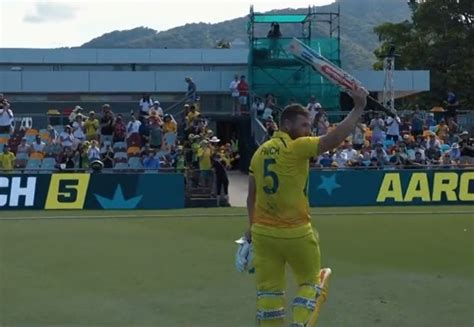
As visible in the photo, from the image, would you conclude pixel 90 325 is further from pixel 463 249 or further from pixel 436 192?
pixel 436 192

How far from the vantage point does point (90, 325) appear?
873cm

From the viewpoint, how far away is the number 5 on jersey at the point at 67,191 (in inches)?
874

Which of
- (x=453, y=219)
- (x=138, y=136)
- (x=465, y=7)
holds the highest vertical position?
(x=465, y=7)

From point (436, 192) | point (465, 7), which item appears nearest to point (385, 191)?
point (436, 192)

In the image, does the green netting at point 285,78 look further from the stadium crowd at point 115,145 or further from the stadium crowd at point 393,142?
the stadium crowd at point 115,145

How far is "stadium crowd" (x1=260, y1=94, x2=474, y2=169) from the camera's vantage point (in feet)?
84.1

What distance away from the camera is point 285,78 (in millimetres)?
34531

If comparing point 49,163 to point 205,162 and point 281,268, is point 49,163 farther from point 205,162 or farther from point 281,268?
point 281,268

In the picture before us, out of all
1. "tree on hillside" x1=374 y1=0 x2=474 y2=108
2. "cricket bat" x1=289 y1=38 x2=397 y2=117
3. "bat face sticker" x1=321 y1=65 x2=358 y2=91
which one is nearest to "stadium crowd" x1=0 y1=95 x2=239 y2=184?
"cricket bat" x1=289 y1=38 x2=397 y2=117

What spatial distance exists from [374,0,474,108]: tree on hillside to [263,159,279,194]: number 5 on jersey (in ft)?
158

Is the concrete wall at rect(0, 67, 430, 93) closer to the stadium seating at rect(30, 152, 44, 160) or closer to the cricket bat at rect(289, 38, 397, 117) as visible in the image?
the stadium seating at rect(30, 152, 44, 160)

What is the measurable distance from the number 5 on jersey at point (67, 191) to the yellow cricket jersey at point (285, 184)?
15.8 m

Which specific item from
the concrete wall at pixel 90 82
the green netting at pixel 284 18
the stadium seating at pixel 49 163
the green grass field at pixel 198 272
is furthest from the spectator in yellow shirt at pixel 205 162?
the concrete wall at pixel 90 82

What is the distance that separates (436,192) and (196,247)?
11113 mm
